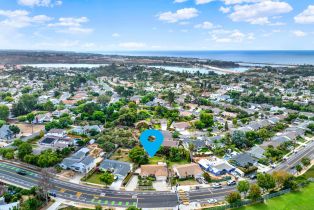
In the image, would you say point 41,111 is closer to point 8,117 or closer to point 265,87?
point 8,117

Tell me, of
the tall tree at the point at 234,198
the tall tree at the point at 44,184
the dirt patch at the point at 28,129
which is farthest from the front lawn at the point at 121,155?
the dirt patch at the point at 28,129

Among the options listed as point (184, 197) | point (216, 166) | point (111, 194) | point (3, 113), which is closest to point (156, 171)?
point (184, 197)

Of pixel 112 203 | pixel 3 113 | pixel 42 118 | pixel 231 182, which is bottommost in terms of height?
pixel 112 203

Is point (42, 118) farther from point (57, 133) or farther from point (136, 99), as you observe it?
point (136, 99)

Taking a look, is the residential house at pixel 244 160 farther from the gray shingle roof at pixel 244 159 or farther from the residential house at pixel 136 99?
the residential house at pixel 136 99

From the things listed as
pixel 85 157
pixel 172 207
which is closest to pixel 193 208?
pixel 172 207

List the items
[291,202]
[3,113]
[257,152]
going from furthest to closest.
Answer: [3,113], [257,152], [291,202]

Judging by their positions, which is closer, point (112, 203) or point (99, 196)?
point (112, 203)
